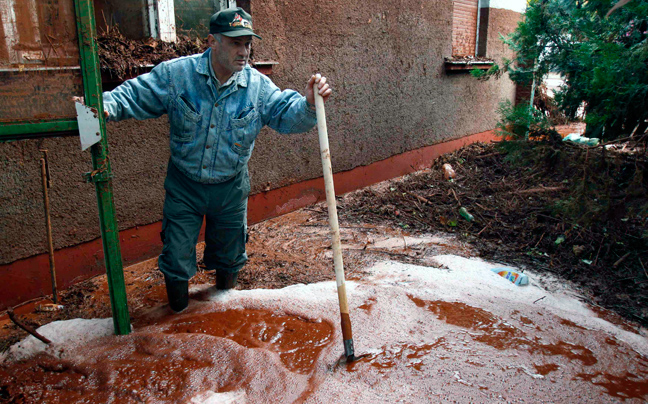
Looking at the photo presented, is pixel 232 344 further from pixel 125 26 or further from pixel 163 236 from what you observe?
pixel 125 26

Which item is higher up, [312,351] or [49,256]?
[49,256]

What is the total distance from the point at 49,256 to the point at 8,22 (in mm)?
1519

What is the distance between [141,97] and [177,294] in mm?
1223

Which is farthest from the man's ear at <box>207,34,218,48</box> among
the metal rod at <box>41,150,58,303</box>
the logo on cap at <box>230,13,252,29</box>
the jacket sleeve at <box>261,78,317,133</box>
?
the metal rod at <box>41,150,58,303</box>

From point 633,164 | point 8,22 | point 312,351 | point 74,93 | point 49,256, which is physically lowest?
point 312,351

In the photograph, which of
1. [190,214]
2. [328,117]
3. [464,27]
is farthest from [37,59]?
[464,27]

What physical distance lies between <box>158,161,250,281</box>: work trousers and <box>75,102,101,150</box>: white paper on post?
1.95 ft

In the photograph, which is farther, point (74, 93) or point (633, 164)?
point (633, 164)

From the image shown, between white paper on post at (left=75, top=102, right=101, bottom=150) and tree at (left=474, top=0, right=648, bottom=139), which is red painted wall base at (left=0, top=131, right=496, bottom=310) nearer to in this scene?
white paper on post at (left=75, top=102, right=101, bottom=150)

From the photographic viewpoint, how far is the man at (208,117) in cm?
275

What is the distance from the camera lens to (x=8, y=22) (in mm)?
2230

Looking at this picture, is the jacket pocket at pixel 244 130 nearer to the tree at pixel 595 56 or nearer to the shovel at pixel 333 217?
the shovel at pixel 333 217

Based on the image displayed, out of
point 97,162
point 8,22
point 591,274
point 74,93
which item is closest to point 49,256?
point 97,162

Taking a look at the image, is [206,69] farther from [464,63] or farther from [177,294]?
[464,63]
